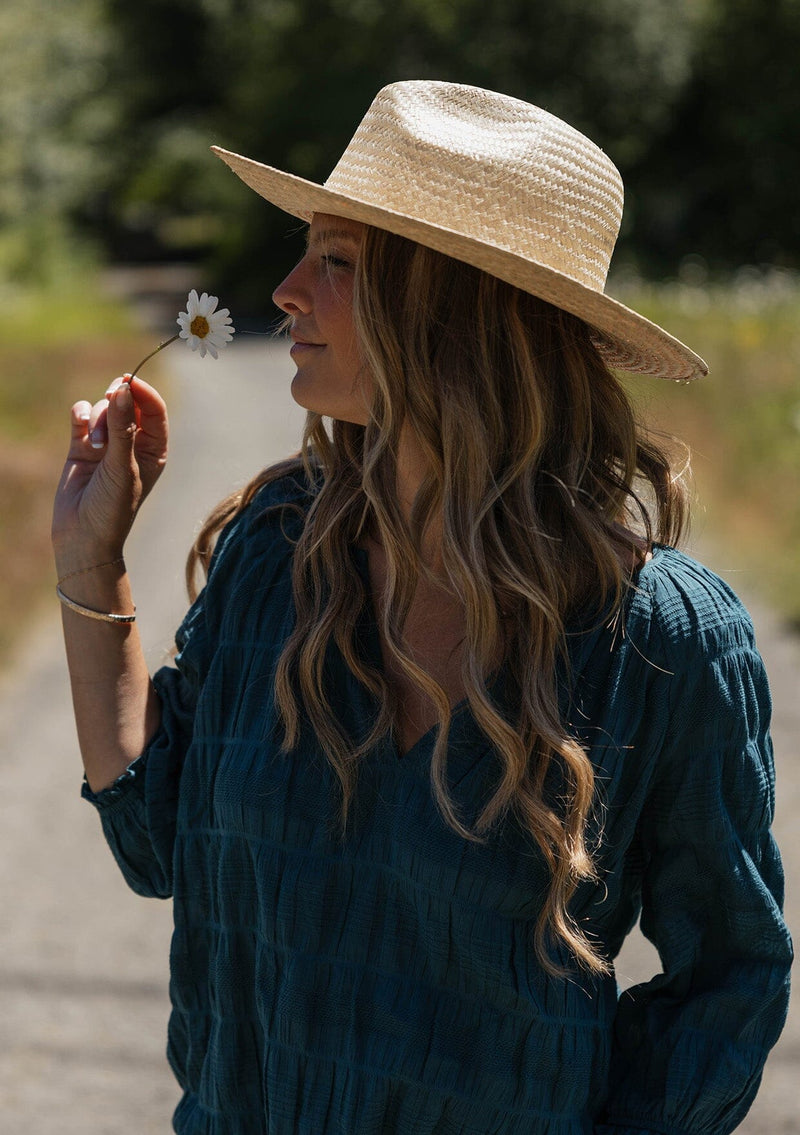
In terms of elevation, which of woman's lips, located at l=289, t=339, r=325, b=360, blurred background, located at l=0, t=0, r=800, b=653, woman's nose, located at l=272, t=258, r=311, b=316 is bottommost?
woman's lips, located at l=289, t=339, r=325, b=360

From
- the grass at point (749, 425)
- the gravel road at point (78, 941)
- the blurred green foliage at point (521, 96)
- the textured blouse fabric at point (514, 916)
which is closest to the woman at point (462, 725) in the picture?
the textured blouse fabric at point (514, 916)

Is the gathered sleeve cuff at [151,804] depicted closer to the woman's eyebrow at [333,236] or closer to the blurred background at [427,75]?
→ the woman's eyebrow at [333,236]

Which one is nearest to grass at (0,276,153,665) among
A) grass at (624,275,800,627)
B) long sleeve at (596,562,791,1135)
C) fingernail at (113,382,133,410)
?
grass at (624,275,800,627)

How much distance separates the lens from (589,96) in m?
27.1

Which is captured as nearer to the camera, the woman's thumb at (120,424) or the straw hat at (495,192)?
the straw hat at (495,192)

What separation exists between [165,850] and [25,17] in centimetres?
2939

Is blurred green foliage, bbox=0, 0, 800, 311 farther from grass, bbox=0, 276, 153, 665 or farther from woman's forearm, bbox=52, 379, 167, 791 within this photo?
woman's forearm, bbox=52, 379, 167, 791

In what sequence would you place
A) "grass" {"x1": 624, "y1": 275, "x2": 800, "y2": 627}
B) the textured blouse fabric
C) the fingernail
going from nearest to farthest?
the textured blouse fabric, the fingernail, "grass" {"x1": 624, "y1": 275, "x2": 800, "y2": 627}

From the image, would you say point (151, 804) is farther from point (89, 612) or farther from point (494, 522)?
point (494, 522)

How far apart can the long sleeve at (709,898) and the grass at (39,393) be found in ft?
16.9

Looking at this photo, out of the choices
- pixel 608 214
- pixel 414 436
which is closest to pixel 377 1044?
pixel 414 436

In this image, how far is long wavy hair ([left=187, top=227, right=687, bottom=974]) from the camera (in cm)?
151

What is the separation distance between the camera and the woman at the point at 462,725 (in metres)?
1.51

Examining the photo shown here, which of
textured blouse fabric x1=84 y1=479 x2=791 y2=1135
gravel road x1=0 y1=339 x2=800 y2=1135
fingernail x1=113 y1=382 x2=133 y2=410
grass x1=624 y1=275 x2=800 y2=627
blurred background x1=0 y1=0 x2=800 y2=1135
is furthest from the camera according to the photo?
grass x1=624 y1=275 x2=800 y2=627
